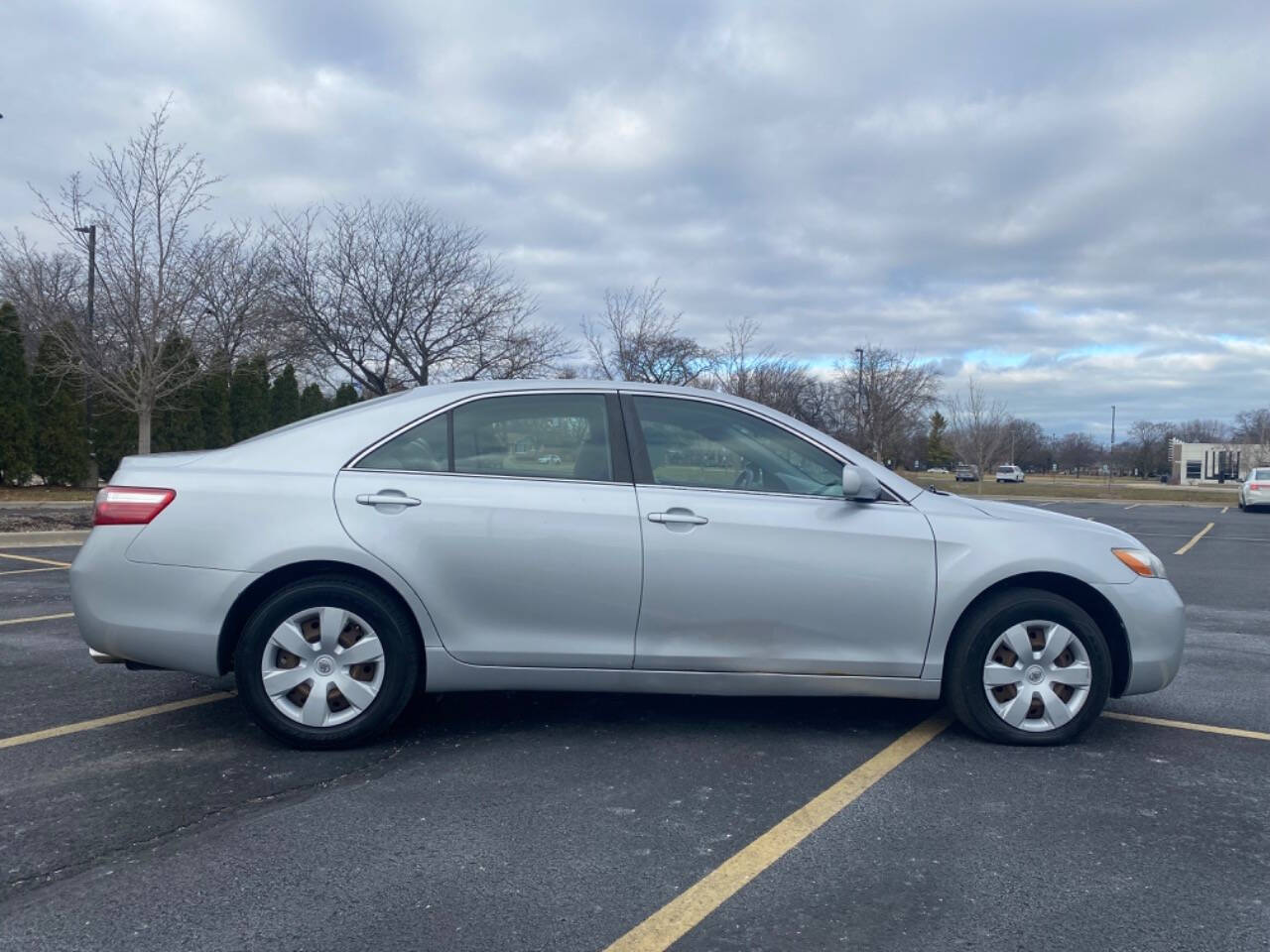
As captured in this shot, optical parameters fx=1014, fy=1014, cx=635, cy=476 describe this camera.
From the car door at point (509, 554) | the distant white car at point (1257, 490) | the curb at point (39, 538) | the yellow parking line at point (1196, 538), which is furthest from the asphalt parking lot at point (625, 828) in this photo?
the distant white car at point (1257, 490)

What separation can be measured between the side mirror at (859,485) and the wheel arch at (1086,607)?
0.65m

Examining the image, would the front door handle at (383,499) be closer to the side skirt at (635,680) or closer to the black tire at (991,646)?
the side skirt at (635,680)

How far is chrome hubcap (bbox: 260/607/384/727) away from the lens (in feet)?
13.8

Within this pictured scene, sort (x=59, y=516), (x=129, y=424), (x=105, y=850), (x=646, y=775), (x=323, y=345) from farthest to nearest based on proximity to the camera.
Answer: (x=129, y=424), (x=323, y=345), (x=59, y=516), (x=646, y=775), (x=105, y=850)

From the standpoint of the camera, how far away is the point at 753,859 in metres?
3.29

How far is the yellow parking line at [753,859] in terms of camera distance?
2.79 meters

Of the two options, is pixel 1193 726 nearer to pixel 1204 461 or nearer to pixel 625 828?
pixel 625 828

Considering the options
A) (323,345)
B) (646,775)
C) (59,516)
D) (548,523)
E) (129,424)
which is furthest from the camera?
(129,424)

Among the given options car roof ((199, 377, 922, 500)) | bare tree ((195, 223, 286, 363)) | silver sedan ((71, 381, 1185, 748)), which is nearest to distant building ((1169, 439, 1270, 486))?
bare tree ((195, 223, 286, 363))

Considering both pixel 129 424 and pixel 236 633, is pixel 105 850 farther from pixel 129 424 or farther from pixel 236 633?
pixel 129 424

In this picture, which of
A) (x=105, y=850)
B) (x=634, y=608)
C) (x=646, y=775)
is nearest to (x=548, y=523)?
(x=634, y=608)

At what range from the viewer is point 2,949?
264cm

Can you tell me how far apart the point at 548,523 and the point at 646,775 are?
1111 mm

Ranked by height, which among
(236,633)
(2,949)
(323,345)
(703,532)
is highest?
(323,345)
